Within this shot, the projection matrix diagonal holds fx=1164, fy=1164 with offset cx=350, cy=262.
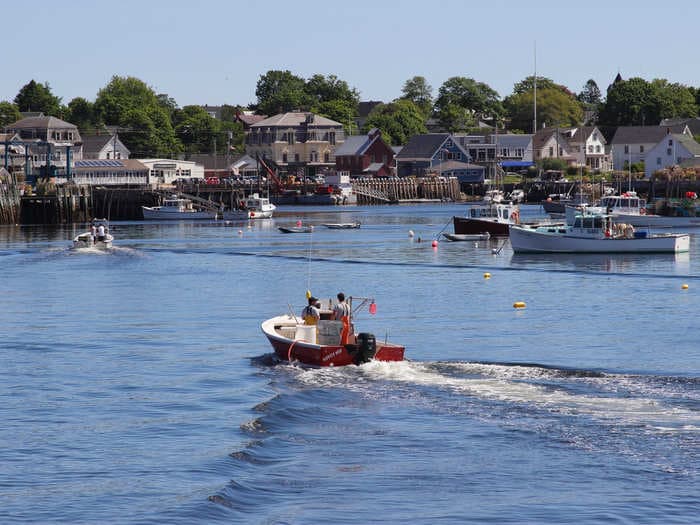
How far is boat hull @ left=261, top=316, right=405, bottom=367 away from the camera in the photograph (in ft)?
115

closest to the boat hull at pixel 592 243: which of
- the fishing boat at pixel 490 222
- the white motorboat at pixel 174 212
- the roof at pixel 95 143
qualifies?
the fishing boat at pixel 490 222

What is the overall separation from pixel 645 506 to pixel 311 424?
9.64 metres

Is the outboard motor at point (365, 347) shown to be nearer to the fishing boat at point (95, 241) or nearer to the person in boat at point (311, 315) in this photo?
the person in boat at point (311, 315)

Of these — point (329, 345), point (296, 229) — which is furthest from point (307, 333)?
point (296, 229)

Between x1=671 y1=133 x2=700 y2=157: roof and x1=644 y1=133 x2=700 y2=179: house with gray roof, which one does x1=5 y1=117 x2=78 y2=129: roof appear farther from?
x1=671 y1=133 x2=700 y2=157: roof

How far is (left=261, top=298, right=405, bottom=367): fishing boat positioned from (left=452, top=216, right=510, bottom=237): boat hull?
63.4 meters

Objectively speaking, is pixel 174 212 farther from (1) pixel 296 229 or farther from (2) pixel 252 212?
(1) pixel 296 229

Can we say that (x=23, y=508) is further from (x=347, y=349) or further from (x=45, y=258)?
(x=45, y=258)

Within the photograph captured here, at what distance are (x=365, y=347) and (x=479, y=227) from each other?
66688 mm

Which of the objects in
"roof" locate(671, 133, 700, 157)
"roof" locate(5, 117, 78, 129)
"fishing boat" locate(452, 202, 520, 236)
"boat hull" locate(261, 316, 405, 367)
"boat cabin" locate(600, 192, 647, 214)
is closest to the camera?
"boat hull" locate(261, 316, 405, 367)

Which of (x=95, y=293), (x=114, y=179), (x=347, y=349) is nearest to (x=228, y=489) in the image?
(x=347, y=349)

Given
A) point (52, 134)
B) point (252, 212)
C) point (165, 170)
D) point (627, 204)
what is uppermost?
point (52, 134)

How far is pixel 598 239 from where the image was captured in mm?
79938

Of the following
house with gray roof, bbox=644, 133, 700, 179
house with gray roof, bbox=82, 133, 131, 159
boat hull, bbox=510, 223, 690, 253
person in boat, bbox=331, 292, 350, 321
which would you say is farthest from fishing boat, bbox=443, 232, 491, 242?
house with gray roof, bbox=82, 133, 131, 159
